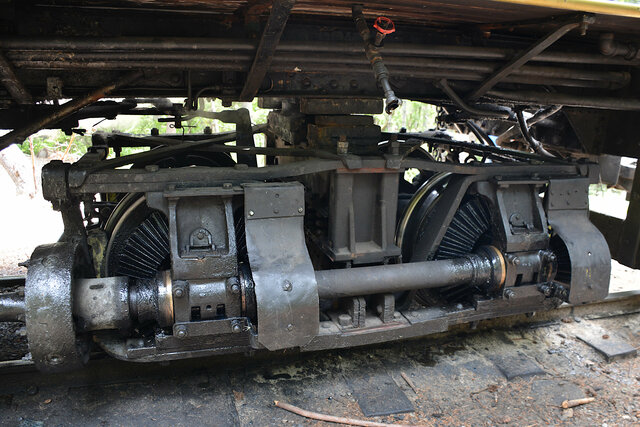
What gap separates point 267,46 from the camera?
103 inches

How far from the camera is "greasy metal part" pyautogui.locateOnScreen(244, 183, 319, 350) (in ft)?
8.43

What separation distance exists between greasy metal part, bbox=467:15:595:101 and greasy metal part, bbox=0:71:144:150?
213 cm

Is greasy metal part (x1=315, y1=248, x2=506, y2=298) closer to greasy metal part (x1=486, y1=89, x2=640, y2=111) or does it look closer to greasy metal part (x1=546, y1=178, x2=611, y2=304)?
greasy metal part (x1=546, y1=178, x2=611, y2=304)

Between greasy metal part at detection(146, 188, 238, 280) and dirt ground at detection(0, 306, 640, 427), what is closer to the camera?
greasy metal part at detection(146, 188, 238, 280)

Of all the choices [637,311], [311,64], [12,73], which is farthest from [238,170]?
[637,311]

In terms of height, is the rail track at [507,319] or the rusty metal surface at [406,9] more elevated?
the rusty metal surface at [406,9]

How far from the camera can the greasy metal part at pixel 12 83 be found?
2.46 m

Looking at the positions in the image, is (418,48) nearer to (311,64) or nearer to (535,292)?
(311,64)

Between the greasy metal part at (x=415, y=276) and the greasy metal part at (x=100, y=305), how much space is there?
3.39ft

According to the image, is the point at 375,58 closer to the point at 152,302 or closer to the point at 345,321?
the point at 345,321

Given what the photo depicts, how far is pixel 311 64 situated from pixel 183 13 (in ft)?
2.45

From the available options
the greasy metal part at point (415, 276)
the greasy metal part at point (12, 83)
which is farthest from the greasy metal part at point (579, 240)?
the greasy metal part at point (12, 83)

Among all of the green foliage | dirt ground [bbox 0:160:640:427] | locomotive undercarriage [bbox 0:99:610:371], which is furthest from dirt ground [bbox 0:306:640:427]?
the green foliage

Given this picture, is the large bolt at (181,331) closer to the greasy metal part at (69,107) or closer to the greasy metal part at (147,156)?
the greasy metal part at (147,156)
